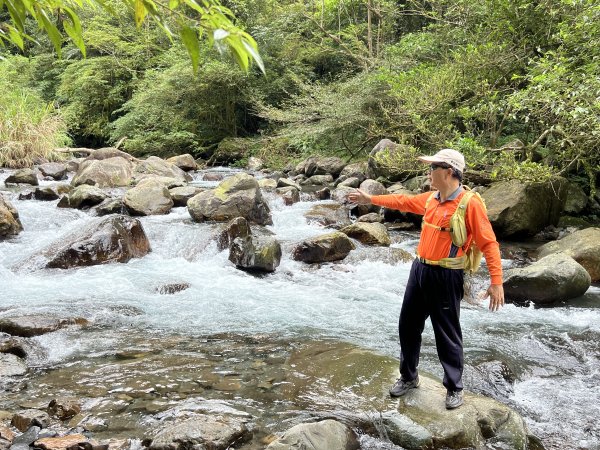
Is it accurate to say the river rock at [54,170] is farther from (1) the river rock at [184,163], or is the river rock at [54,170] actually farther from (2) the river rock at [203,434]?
(2) the river rock at [203,434]

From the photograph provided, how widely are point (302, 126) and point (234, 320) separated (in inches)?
481

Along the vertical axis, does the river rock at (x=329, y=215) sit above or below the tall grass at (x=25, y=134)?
below

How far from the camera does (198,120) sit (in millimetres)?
22609

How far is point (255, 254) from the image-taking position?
8.14 metres

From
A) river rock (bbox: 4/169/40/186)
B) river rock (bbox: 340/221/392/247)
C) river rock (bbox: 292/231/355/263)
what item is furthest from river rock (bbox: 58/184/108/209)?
river rock (bbox: 340/221/392/247)

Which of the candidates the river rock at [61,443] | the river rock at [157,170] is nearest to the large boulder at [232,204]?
the river rock at [157,170]

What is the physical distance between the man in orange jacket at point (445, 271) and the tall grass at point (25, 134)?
53.0 ft

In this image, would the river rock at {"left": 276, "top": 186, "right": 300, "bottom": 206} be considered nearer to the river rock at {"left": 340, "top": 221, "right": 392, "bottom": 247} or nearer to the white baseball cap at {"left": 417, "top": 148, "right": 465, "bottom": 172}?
the river rock at {"left": 340, "top": 221, "right": 392, "bottom": 247}

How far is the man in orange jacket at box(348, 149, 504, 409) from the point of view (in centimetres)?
321

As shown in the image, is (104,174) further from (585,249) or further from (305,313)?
(585,249)

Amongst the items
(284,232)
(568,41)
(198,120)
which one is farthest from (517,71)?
(198,120)

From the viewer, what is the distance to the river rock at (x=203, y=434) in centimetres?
311

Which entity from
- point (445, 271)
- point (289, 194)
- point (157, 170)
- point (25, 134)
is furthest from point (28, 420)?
point (25, 134)

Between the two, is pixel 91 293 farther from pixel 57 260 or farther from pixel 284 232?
pixel 284 232
